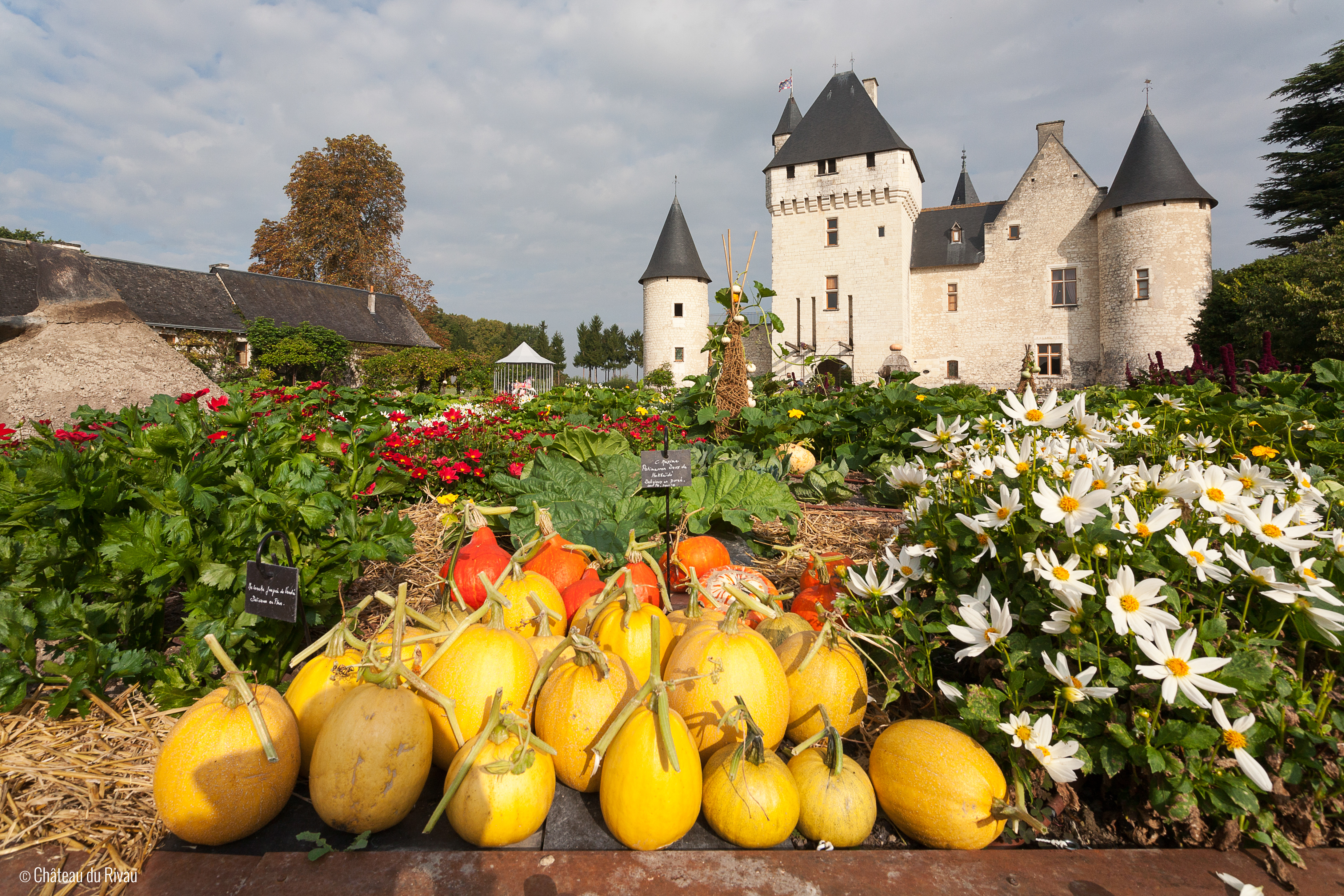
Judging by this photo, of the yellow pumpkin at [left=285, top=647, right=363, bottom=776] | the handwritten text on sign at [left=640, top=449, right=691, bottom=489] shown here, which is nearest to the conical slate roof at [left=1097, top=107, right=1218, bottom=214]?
the handwritten text on sign at [left=640, top=449, right=691, bottom=489]

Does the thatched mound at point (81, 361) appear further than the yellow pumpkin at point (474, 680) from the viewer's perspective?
Yes

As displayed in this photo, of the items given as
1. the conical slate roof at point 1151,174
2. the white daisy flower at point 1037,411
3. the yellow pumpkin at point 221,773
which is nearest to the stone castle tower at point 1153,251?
the conical slate roof at point 1151,174

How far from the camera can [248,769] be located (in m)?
1.19

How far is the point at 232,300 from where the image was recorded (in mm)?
26219

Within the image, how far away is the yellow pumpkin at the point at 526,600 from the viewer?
5.43 feet

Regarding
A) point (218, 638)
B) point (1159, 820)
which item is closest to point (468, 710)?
point (218, 638)

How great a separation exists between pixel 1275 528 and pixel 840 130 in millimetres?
29915

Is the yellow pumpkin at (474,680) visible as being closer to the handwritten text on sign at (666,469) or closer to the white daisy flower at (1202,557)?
the handwritten text on sign at (666,469)

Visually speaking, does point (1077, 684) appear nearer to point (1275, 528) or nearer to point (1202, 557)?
point (1202, 557)

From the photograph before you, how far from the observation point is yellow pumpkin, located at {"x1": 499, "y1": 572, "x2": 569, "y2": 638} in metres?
1.65

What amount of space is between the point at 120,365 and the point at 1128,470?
595 cm

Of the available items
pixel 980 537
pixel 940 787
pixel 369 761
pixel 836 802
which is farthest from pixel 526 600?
pixel 980 537

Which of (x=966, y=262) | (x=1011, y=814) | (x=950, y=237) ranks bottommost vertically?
(x=1011, y=814)

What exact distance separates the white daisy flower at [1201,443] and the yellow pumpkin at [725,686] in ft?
5.41
